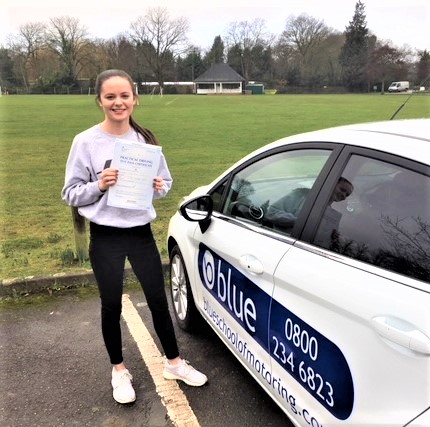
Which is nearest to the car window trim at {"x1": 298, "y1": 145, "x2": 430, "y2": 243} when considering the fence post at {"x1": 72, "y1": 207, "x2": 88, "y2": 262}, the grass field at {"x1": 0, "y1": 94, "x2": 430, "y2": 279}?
the grass field at {"x1": 0, "y1": 94, "x2": 430, "y2": 279}

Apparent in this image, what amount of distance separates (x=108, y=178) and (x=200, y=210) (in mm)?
815

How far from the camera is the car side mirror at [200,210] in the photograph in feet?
9.02

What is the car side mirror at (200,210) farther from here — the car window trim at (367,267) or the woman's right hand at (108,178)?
the car window trim at (367,267)

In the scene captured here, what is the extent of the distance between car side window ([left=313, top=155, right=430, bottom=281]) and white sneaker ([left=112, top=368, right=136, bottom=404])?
1.44m

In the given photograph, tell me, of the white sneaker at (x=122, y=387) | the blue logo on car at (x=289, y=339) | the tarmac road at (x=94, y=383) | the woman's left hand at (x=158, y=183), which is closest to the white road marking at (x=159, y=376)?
the tarmac road at (x=94, y=383)

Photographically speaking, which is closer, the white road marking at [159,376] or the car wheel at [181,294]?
the white road marking at [159,376]

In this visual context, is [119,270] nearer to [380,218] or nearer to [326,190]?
[326,190]

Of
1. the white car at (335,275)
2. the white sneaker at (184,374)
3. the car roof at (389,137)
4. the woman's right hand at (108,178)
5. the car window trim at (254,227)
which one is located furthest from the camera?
the white sneaker at (184,374)

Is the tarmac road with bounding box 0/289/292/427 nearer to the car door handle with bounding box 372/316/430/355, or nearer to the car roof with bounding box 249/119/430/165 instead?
the car door handle with bounding box 372/316/430/355

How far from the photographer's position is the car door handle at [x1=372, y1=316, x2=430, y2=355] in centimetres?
133

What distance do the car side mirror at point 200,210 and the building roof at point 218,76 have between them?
5683 cm

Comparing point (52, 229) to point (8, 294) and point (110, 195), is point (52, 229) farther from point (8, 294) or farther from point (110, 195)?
point (110, 195)

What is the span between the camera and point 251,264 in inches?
85.5

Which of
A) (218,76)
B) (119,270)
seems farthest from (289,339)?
(218,76)
